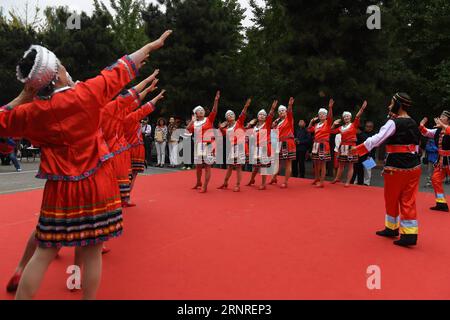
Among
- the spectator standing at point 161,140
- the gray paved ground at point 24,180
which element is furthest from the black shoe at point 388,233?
the spectator standing at point 161,140

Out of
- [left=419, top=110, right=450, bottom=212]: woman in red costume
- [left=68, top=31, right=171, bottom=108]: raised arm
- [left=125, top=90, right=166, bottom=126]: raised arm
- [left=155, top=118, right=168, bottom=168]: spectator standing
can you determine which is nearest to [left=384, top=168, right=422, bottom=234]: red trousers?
[left=419, top=110, right=450, bottom=212]: woman in red costume

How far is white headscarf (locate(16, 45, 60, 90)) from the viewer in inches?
89.1

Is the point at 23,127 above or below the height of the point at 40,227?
above

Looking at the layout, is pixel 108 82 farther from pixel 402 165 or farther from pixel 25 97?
pixel 402 165

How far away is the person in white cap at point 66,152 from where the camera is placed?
2.32 meters

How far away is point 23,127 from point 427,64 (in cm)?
1721

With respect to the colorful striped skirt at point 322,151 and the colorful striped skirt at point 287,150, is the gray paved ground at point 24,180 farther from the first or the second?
the colorful striped skirt at point 287,150

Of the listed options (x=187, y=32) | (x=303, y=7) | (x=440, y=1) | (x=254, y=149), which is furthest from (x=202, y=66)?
(x=440, y=1)

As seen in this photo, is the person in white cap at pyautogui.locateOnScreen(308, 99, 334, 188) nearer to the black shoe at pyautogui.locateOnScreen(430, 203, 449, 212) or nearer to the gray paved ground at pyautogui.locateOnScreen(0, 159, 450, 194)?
the gray paved ground at pyautogui.locateOnScreen(0, 159, 450, 194)

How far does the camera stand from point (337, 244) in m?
4.54

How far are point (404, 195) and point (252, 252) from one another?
188cm

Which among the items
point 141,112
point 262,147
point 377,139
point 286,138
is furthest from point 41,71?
point 286,138

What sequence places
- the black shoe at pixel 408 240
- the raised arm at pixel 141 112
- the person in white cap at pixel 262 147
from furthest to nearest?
the person in white cap at pixel 262 147
the raised arm at pixel 141 112
the black shoe at pixel 408 240

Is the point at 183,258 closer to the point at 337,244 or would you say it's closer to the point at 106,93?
the point at 337,244
